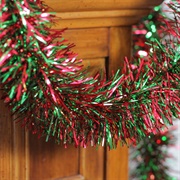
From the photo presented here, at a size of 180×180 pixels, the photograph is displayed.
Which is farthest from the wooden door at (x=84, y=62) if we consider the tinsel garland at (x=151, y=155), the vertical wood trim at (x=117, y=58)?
the tinsel garland at (x=151, y=155)

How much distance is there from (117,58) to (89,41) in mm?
73

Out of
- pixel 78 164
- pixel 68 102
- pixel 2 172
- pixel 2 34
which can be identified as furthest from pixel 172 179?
pixel 2 34

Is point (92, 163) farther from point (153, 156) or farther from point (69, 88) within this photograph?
point (153, 156)

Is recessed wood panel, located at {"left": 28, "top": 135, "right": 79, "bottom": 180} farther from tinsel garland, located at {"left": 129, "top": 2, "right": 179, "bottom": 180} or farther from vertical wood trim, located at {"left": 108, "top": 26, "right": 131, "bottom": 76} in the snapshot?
tinsel garland, located at {"left": 129, "top": 2, "right": 179, "bottom": 180}

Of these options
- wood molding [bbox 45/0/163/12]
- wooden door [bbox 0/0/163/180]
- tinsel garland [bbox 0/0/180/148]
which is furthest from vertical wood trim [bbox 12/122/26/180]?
wood molding [bbox 45/0/163/12]

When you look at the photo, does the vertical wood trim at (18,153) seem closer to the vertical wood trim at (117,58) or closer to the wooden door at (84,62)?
the wooden door at (84,62)

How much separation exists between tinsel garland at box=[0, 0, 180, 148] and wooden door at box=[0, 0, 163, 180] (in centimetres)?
10

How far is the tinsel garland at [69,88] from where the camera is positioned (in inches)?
24.4

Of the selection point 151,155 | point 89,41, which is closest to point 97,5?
point 89,41

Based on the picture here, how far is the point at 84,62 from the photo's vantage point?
2.93 feet

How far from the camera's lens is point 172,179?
160cm

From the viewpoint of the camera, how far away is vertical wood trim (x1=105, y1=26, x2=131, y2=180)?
91 cm

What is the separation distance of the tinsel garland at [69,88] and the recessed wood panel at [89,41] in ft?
0.32

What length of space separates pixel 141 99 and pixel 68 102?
121mm
